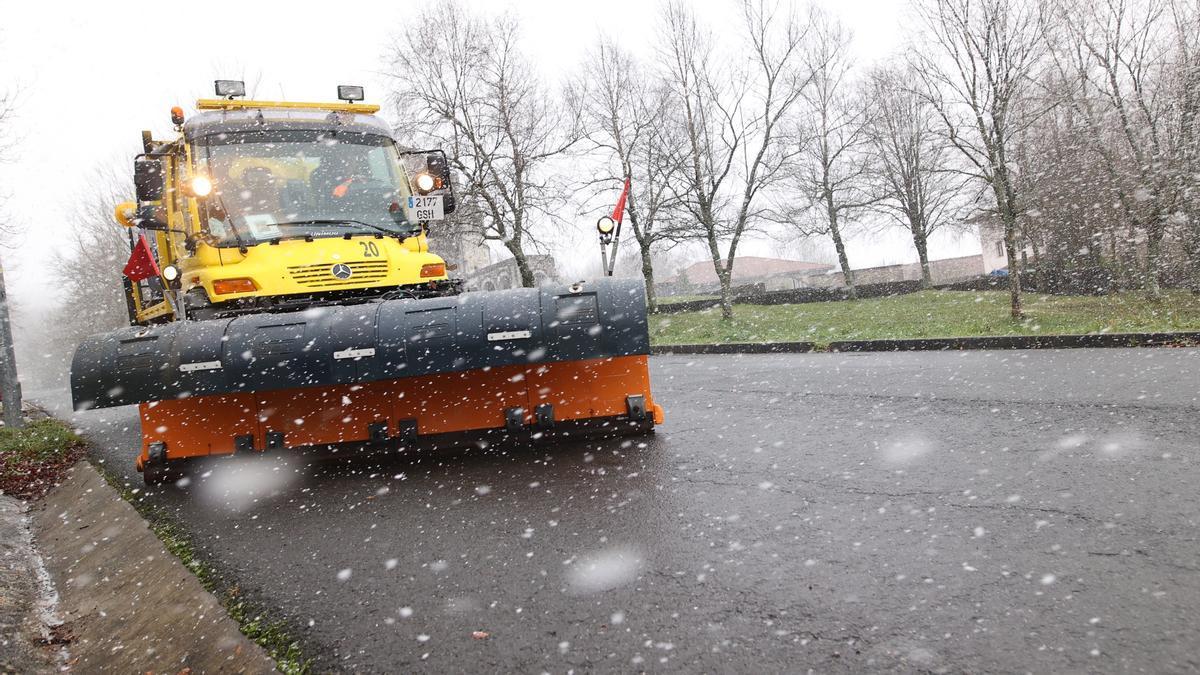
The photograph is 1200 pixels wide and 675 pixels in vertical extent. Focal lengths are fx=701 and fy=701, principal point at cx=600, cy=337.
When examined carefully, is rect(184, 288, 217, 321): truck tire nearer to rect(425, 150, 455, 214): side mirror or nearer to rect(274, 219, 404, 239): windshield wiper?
rect(274, 219, 404, 239): windshield wiper

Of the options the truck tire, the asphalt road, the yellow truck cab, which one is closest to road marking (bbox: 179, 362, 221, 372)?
the yellow truck cab

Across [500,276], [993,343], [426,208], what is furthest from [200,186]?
[500,276]

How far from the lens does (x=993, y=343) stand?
35.4 ft

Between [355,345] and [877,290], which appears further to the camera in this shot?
[877,290]

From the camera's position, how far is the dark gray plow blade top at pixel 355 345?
4.62 meters

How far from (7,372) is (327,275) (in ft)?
25.4

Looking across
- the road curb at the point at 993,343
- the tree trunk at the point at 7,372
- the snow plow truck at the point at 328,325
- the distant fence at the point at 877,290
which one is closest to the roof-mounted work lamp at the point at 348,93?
the snow plow truck at the point at 328,325

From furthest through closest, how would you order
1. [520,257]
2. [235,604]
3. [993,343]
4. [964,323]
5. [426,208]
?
[520,257] < [964,323] < [993,343] < [426,208] < [235,604]

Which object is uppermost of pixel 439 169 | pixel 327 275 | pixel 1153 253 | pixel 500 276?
pixel 500 276

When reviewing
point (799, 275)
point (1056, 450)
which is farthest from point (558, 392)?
point (799, 275)

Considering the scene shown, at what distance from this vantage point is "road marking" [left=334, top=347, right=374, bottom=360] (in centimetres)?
462

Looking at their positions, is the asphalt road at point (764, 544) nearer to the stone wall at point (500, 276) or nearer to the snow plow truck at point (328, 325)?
the snow plow truck at point (328, 325)

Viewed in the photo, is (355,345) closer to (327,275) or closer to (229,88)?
(327,275)

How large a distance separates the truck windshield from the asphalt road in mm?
1978
